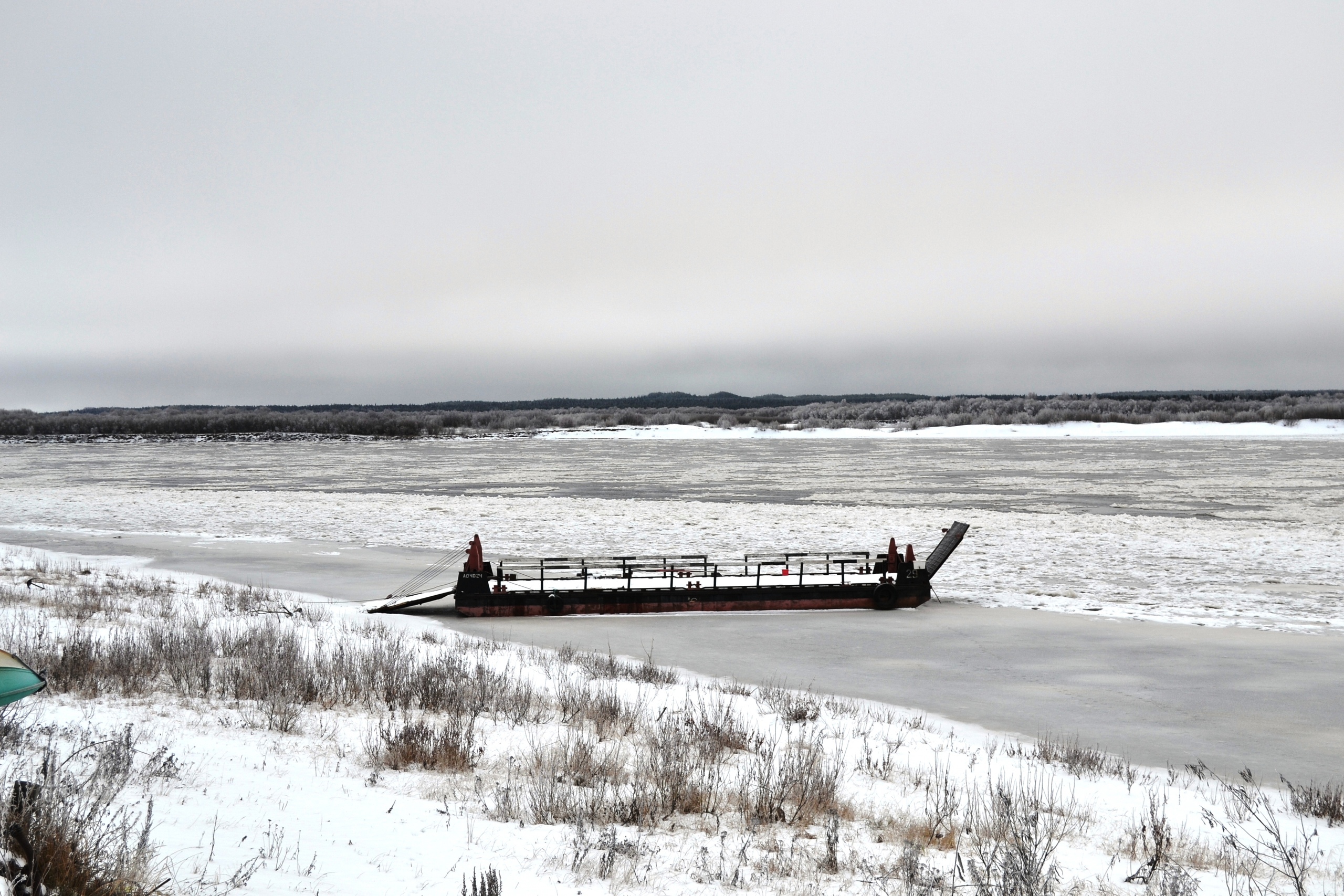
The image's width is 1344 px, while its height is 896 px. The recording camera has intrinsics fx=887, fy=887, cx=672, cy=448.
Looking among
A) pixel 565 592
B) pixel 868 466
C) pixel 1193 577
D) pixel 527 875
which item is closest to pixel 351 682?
pixel 527 875

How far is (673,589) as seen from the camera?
16453mm

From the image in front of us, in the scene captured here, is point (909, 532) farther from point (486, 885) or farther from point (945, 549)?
point (486, 885)

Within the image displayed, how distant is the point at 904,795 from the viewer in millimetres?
6676

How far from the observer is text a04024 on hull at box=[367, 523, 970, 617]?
16.4m

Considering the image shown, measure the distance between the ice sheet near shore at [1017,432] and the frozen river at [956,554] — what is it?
144 ft

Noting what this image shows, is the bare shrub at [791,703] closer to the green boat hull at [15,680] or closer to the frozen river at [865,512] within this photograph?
the green boat hull at [15,680]

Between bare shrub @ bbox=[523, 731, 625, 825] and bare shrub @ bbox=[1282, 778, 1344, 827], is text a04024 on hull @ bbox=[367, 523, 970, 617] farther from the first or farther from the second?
bare shrub @ bbox=[1282, 778, 1344, 827]

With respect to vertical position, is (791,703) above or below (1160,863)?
below

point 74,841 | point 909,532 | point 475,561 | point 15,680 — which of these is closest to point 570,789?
point 74,841

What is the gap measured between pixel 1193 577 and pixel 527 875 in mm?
18397

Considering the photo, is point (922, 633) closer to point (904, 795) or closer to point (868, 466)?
point (904, 795)

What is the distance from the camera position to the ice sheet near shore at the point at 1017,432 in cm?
9906

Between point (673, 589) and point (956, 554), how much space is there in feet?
29.7

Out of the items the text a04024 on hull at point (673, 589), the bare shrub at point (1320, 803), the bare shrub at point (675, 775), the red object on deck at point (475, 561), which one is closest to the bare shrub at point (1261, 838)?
the bare shrub at point (1320, 803)
